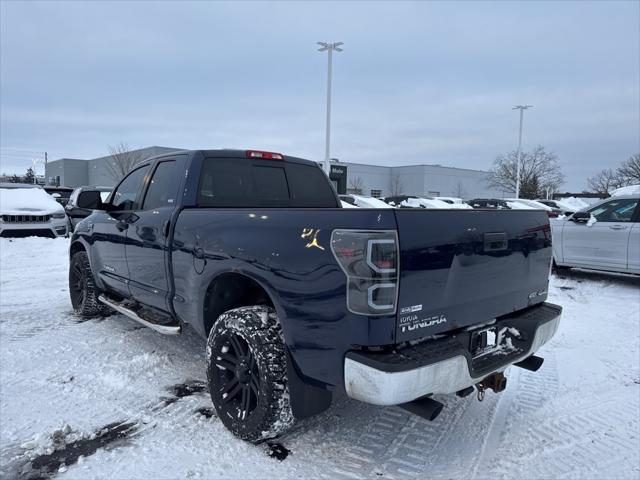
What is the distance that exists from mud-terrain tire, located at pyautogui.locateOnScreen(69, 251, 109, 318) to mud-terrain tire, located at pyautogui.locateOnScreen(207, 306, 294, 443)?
3.09 metres

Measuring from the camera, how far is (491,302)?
2.93 metres

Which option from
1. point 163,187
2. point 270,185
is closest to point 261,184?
point 270,185

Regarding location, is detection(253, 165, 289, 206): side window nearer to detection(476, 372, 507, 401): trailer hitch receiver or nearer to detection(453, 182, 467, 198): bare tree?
detection(476, 372, 507, 401): trailer hitch receiver

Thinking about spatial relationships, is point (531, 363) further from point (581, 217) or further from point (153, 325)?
point (581, 217)

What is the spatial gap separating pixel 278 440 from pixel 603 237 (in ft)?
24.5

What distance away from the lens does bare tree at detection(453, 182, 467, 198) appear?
77.2 meters

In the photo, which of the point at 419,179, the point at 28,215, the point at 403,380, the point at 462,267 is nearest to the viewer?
the point at 403,380

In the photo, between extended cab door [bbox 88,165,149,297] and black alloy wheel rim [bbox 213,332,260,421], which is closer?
black alloy wheel rim [bbox 213,332,260,421]

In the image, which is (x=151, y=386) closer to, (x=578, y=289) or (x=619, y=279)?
(x=578, y=289)

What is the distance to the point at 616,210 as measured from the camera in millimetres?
8141

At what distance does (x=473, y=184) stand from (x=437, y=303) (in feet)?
283

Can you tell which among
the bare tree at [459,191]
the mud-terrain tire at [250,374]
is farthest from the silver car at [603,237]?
the bare tree at [459,191]

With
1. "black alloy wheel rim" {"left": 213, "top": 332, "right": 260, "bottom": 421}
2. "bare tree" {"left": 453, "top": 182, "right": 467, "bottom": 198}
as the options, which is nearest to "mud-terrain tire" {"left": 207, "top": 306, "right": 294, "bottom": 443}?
"black alloy wheel rim" {"left": 213, "top": 332, "right": 260, "bottom": 421}

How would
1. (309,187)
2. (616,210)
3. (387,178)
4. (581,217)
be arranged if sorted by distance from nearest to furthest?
(309,187)
(616,210)
(581,217)
(387,178)
